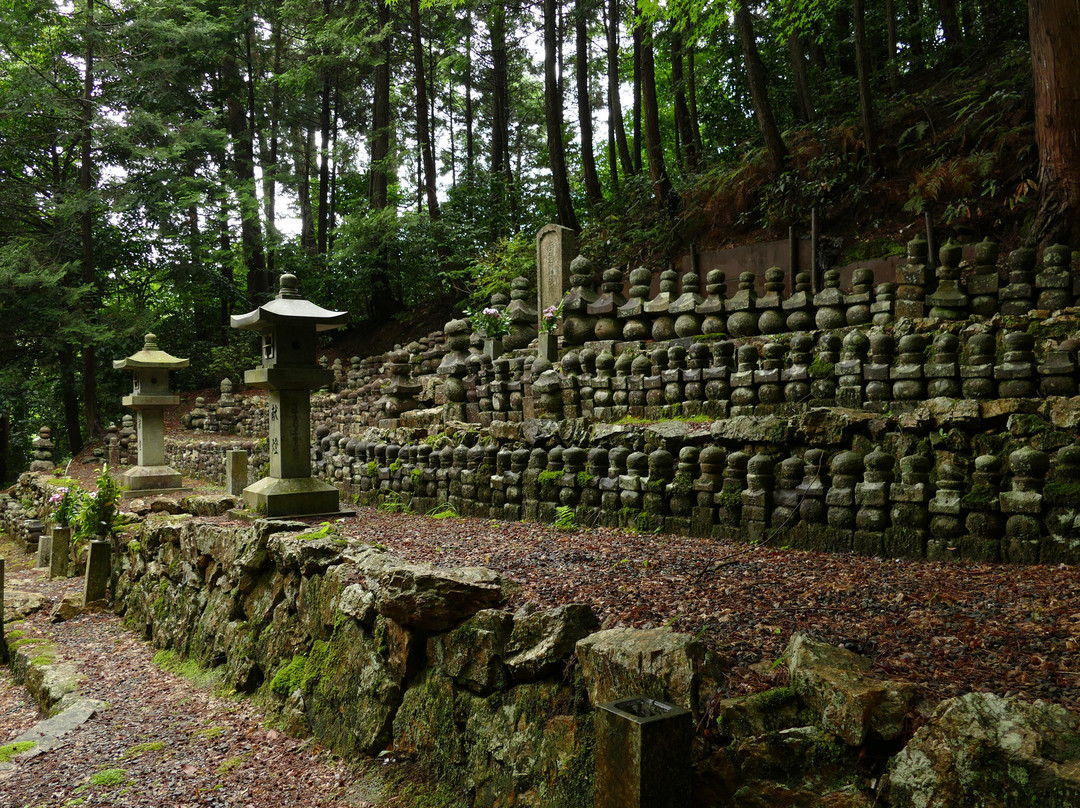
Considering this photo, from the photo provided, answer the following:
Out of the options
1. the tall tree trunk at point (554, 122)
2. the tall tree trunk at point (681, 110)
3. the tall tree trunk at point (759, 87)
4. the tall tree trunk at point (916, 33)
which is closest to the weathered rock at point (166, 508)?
the tall tree trunk at point (554, 122)

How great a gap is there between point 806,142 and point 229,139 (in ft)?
63.5

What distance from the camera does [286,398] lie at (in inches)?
293

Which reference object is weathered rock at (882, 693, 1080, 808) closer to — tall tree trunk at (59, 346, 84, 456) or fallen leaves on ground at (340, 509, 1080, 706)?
fallen leaves on ground at (340, 509, 1080, 706)

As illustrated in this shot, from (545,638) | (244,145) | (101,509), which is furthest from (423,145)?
(545,638)

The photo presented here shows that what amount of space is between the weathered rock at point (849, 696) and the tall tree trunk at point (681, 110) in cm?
1682

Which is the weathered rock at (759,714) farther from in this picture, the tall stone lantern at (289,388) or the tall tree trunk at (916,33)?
the tall tree trunk at (916,33)

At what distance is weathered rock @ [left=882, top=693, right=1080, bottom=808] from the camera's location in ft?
5.43

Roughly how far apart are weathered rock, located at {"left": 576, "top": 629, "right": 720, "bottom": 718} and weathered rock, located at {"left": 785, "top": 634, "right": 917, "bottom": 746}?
1.01 feet

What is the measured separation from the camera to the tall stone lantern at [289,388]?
7102 millimetres

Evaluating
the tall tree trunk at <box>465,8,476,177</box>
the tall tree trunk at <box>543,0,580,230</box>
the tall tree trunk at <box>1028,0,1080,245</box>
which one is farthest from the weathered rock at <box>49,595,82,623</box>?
the tall tree trunk at <box>465,8,476,177</box>

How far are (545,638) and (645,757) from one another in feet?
2.94

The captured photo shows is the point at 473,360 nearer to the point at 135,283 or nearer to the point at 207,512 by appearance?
the point at 207,512

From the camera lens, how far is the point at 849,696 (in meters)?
2.06

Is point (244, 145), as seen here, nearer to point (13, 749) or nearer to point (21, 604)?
point (21, 604)
